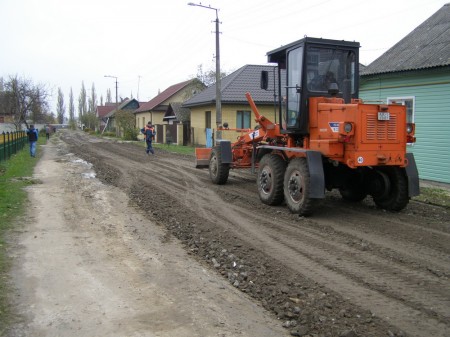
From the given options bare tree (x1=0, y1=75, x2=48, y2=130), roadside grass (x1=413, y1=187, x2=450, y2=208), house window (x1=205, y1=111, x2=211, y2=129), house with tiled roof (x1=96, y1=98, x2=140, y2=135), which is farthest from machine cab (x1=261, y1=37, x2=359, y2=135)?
house with tiled roof (x1=96, y1=98, x2=140, y2=135)

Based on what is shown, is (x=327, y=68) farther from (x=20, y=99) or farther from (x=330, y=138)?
(x=20, y=99)

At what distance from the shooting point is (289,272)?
5293 millimetres

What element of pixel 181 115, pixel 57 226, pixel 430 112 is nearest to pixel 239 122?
pixel 181 115

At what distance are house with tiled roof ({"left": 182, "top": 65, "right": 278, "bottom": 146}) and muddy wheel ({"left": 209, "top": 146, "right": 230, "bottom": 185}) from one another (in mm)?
13102

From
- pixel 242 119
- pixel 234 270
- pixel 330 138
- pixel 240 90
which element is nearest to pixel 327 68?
pixel 330 138

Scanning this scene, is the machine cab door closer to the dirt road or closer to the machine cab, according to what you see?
the machine cab

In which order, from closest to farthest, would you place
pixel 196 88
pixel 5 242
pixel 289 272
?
pixel 289 272 < pixel 5 242 < pixel 196 88

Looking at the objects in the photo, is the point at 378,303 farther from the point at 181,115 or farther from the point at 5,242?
the point at 181,115

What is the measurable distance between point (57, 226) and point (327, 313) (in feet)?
16.9

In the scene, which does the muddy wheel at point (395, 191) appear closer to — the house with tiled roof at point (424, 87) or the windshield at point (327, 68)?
the windshield at point (327, 68)

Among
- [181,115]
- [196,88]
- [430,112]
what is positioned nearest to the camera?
[430,112]

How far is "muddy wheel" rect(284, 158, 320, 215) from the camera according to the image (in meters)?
7.92

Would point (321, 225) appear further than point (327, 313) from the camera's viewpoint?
Yes

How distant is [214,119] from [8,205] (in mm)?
20203
